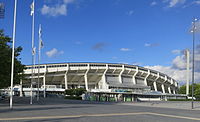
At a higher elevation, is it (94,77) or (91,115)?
(94,77)

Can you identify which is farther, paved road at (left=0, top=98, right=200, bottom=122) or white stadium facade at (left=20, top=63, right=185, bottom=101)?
white stadium facade at (left=20, top=63, right=185, bottom=101)

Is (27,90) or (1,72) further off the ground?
(1,72)

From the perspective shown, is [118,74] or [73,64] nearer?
[73,64]

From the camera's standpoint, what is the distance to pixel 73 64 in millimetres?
118438

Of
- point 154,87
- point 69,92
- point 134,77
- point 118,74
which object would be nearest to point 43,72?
point 69,92

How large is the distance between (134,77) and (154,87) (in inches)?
685

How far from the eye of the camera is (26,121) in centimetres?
1216

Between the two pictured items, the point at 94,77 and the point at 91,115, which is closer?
the point at 91,115

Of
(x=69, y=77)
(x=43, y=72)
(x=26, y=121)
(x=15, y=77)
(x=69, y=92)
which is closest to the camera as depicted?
(x=26, y=121)

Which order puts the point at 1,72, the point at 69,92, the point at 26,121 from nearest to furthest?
the point at 26,121 → the point at 1,72 → the point at 69,92

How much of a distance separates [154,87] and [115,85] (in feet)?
110

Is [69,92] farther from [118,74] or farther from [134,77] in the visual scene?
[134,77]

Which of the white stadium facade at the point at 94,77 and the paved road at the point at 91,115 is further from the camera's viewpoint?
the white stadium facade at the point at 94,77

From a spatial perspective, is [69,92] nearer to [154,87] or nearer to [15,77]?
[15,77]
